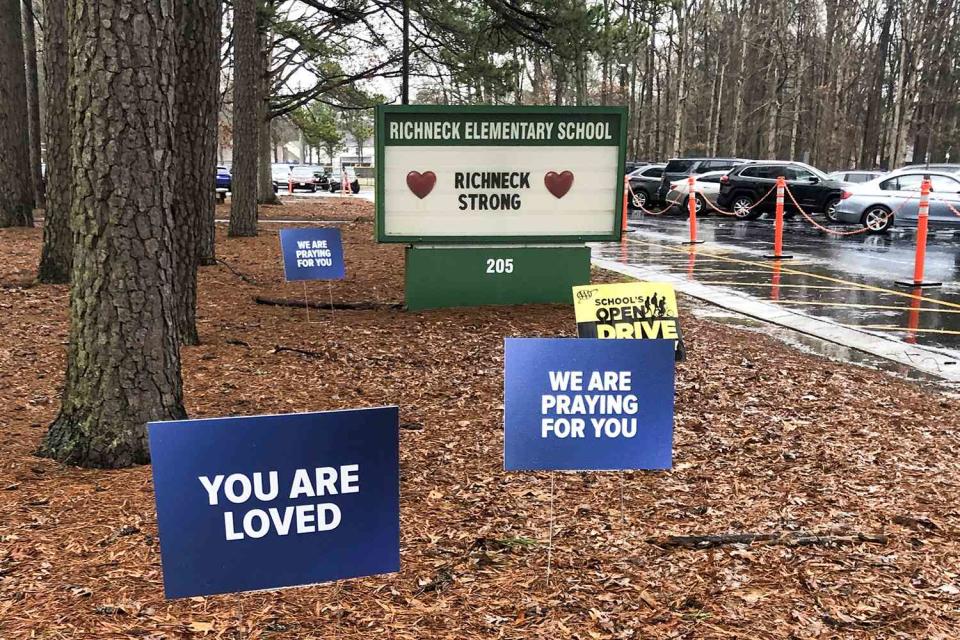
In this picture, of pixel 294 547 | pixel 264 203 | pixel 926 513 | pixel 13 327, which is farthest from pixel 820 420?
pixel 264 203

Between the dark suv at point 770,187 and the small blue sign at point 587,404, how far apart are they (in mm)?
21045

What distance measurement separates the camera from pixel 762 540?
11.8 ft

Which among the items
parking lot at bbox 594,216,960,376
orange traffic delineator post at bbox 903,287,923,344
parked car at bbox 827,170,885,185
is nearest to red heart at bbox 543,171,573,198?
parking lot at bbox 594,216,960,376

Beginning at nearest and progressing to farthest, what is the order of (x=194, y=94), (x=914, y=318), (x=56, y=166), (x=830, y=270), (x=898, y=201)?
(x=194, y=94), (x=914, y=318), (x=56, y=166), (x=830, y=270), (x=898, y=201)

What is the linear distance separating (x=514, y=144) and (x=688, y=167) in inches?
796

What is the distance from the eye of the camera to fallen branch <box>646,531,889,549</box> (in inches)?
140

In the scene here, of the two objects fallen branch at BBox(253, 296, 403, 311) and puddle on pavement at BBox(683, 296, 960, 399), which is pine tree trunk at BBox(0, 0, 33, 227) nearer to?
fallen branch at BBox(253, 296, 403, 311)

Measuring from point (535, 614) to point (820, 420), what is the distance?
3202 mm

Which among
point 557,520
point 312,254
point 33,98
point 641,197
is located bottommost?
point 557,520

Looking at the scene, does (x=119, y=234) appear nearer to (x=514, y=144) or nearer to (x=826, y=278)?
(x=514, y=144)

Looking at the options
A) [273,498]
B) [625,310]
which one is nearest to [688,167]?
[625,310]

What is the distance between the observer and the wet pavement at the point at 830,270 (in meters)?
9.30

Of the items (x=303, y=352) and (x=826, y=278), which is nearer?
(x=303, y=352)

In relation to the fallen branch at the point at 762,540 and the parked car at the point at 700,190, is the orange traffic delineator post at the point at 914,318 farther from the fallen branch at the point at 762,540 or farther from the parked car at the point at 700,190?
the parked car at the point at 700,190
